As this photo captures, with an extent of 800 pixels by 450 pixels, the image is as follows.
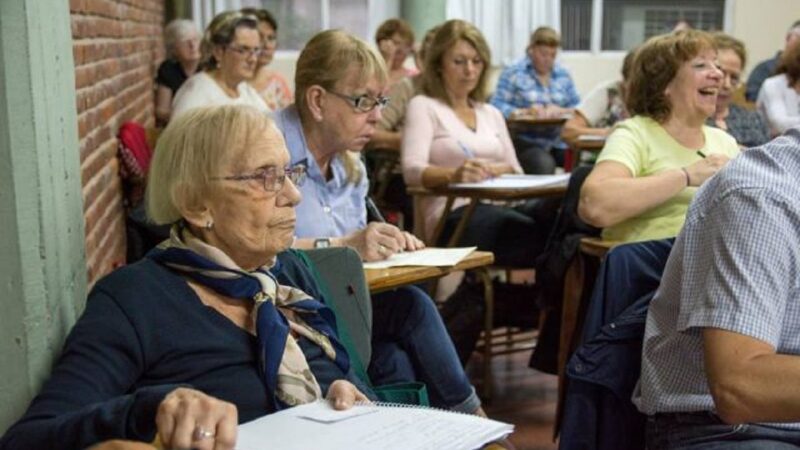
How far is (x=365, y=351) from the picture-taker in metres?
2.13

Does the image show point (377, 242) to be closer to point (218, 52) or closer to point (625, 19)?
point (218, 52)

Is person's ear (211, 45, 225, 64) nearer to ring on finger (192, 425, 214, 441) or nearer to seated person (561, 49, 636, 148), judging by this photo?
seated person (561, 49, 636, 148)

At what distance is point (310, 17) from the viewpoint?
897cm

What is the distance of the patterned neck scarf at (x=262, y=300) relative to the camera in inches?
63.5

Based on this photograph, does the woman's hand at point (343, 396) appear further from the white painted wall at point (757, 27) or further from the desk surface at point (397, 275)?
the white painted wall at point (757, 27)

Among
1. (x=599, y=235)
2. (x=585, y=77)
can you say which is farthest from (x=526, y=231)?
(x=585, y=77)

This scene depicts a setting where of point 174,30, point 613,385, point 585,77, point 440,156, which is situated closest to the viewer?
point 613,385

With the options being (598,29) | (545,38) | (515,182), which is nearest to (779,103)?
(545,38)

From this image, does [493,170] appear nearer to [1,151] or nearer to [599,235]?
[599,235]

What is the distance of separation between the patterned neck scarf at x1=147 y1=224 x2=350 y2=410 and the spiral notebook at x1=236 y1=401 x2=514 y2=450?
99 mm

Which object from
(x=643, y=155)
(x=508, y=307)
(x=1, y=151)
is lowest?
(x=508, y=307)

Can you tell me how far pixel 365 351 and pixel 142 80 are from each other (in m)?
3.67

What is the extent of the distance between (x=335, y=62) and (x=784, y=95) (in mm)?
3737

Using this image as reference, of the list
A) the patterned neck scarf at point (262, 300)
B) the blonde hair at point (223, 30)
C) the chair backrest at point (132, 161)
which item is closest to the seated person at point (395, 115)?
the blonde hair at point (223, 30)
